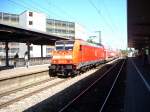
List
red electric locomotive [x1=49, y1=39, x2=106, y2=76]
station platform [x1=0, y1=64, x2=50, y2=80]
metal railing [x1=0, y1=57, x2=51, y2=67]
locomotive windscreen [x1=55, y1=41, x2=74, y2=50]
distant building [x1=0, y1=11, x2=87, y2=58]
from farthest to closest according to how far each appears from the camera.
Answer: distant building [x1=0, y1=11, x2=87, y2=58] < metal railing [x1=0, y1=57, x2=51, y2=67] < locomotive windscreen [x1=55, y1=41, x2=74, y2=50] < red electric locomotive [x1=49, y1=39, x2=106, y2=76] < station platform [x1=0, y1=64, x2=50, y2=80]

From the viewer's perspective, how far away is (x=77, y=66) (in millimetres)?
24469

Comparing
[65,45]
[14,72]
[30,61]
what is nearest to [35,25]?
[30,61]

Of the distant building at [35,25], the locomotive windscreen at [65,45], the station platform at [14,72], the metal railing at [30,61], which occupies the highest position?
the distant building at [35,25]

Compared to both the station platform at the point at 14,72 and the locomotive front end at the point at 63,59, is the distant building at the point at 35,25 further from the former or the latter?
the locomotive front end at the point at 63,59

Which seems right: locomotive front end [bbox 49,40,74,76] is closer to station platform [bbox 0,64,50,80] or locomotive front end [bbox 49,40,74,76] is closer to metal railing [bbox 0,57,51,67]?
station platform [bbox 0,64,50,80]

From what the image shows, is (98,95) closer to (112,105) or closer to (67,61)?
(112,105)

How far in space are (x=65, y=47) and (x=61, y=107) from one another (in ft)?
41.5

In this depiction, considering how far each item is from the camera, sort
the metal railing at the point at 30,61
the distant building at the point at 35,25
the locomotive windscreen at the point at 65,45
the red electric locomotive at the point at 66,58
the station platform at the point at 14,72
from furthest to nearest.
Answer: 1. the distant building at the point at 35,25
2. the metal railing at the point at 30,61
3. the locomotive windscreen at the point at 65,45
4. the red electric locomotive at the point at 66,58
5. the station platform at the point at 14,72

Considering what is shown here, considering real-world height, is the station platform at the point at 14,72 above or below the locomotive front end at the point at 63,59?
below

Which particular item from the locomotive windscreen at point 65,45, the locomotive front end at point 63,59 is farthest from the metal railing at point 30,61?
the locomotive windscreen at point 65,45

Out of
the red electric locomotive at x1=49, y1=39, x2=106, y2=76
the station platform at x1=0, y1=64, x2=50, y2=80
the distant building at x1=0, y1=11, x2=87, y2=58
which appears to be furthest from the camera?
the distant building at x1=0, y1=11, x2=87, y2=58

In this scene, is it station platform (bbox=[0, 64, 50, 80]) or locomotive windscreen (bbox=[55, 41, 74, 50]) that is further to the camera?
locomotive windscreen (bbox=[55, 41, 74, 50])

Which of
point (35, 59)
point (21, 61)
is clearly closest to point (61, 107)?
point (21, 61)

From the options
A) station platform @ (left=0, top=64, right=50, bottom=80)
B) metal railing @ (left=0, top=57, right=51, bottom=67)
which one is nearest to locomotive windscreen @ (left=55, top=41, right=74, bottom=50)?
station platform @ (left=0, top=64, right=50, bottom=80)
